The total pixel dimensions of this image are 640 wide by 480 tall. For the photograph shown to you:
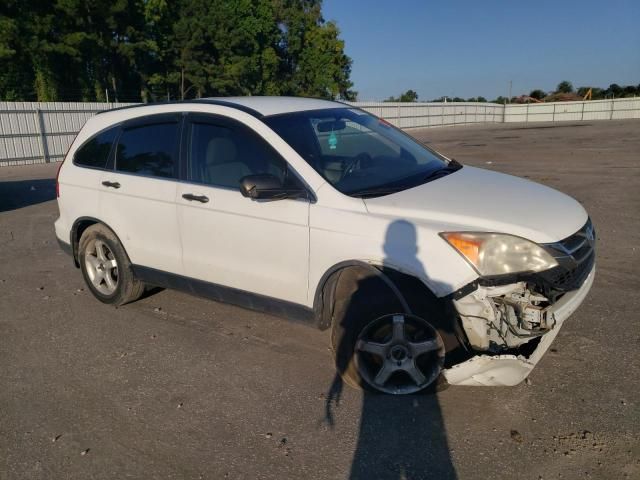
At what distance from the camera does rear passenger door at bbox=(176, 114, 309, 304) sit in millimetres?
3654

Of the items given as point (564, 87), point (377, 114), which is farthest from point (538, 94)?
point (377, 114)

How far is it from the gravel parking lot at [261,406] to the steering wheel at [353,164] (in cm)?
134

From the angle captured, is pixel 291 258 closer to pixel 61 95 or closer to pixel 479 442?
pixel 479 442

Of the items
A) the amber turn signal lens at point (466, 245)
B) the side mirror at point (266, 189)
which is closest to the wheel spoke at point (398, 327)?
the amber turn signal lens at point (466, 245)

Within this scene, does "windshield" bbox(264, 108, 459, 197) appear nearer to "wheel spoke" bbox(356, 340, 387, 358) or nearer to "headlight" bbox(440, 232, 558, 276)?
"headlight" bbox(440, 232, 558, 276)

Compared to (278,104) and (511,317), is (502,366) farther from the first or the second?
(278,104)

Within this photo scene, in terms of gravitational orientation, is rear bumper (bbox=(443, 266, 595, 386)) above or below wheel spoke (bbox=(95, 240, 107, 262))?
below

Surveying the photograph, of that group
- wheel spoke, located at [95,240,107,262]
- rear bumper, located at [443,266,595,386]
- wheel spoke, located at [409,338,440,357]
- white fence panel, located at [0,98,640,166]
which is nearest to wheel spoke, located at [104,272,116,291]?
wheel spoke, located at [95,240,107,262]

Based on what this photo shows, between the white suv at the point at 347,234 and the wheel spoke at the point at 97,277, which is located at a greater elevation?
the white suv at the point at 347,234

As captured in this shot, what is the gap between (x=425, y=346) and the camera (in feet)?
10.7

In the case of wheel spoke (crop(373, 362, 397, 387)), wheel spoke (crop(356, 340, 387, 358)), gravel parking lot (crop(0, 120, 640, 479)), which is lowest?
gravel parking lot (crop(0, 120, 640, 479))

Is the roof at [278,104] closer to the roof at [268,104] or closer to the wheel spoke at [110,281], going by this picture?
the roof at [268,104]

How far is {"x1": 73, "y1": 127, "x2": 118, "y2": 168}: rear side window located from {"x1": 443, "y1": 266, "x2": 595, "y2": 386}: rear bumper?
142 inches

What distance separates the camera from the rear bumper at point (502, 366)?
3.02 m
